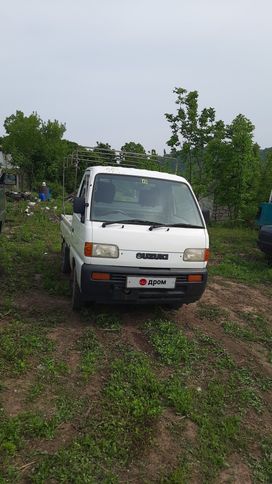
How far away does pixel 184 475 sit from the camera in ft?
8.70

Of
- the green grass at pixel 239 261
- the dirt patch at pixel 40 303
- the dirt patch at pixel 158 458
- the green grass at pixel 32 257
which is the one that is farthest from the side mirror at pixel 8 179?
the dirt patch at pixel 158 458

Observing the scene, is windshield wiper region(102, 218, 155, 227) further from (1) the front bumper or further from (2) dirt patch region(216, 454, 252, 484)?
(2) dirt patch region(216, 454, 252, 484)

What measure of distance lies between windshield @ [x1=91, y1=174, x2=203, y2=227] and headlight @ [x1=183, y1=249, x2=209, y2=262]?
43cm

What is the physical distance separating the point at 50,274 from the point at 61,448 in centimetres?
466

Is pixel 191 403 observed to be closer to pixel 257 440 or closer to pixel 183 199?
pixel 257 440

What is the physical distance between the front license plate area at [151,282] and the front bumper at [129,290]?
1.6 inches

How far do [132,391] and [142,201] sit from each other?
255cm

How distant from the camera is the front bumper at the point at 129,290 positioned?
4.59 metres

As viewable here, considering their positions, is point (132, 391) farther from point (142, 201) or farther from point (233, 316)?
point (233, 316)

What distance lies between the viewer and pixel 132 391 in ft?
11.5

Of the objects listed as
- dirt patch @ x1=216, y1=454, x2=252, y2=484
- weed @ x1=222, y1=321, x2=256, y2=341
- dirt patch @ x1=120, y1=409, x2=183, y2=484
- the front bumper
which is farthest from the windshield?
dirt patch @ x1=216, y1=454, x2=252, y2=484

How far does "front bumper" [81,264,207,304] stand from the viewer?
4.59 m

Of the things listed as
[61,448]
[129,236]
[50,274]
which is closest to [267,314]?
[129,236]

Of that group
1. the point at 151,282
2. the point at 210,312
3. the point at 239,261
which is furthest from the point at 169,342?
the point at 239,261
